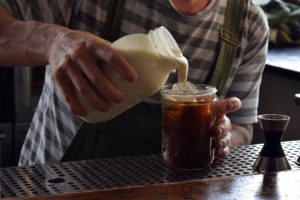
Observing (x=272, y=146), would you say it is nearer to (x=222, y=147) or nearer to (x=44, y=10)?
(x=222, y=147)

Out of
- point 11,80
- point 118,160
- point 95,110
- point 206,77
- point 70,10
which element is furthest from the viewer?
point 11,80

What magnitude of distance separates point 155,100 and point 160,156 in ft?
0.70

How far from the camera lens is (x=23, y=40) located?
117cm

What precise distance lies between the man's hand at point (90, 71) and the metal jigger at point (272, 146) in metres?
0.30

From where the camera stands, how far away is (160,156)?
4.10 ft

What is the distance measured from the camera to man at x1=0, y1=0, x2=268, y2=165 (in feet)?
3.99

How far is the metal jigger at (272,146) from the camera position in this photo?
3.65 ft

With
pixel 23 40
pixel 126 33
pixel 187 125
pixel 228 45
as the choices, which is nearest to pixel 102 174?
pixel 187 125

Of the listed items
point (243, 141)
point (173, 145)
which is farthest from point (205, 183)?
point (243, 141)

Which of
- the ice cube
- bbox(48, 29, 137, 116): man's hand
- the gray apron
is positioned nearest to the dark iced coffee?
the ice cube

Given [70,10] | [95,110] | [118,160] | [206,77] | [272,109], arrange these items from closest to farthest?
[95,110] < [118,160] < [70,10] < [206,77] < [272,109]

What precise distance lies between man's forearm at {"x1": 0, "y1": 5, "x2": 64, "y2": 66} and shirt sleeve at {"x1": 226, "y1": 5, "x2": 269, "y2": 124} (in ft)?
1.90

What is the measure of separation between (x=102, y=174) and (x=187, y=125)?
0.18m

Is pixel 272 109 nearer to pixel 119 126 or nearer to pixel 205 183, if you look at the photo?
pixel 119 126
